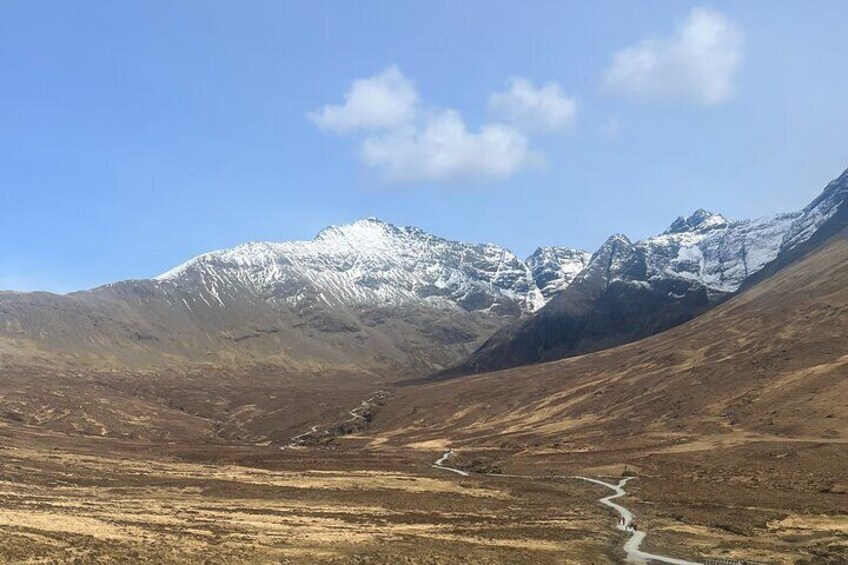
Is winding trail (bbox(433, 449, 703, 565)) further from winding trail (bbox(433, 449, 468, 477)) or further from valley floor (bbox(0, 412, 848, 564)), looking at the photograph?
winding trail (bbox(433, 449, 468, 477))

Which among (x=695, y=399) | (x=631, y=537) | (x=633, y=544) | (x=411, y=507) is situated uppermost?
(x=695, y=399)

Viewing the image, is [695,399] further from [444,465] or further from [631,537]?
[631,537]

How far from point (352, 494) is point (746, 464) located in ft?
164

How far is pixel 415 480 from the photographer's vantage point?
8806 cm

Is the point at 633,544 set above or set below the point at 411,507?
below

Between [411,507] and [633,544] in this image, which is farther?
[411,507]

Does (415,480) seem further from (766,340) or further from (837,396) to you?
(766,340)

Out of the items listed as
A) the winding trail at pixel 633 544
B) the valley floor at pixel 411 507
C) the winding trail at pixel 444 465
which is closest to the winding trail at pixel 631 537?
the winding trail at pixel 633 544

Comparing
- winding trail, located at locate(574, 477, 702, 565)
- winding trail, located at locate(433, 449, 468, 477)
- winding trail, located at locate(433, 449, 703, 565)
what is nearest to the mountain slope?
winding trail, located at locate(433, 449, 468, 477)

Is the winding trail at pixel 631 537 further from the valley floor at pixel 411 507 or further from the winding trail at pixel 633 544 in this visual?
the valley floor at pixel 411 507

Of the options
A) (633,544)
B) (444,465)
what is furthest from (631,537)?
(444,465)

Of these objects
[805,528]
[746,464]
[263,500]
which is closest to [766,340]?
[746,464]

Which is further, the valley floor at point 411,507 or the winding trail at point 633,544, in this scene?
the winding trail at point 633,544

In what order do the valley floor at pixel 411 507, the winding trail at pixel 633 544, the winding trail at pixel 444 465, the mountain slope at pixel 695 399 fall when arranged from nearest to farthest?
the valley floor at pixel 411 507 → the winding trail at pixel 633 544 → the winding trail at pixel 444 465 → the mountain slope at pixel 695 399
